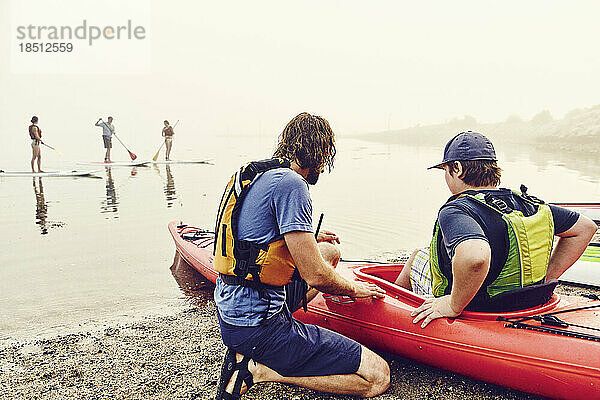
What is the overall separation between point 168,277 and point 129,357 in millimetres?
1803

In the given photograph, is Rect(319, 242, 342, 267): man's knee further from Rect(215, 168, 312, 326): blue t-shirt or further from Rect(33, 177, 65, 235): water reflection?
Rect(33, 177, 65, 235): water reflection

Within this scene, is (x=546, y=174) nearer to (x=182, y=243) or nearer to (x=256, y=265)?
(x=182, y=243)

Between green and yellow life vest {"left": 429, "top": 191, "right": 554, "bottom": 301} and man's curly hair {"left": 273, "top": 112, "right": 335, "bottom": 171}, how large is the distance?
65 cm

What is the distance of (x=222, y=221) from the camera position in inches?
91.7

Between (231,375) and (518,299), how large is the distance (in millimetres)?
1372

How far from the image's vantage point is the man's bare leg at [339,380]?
2430 mm

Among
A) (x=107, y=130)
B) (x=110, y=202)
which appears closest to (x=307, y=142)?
(x=110, y=202)

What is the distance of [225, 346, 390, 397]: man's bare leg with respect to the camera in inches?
95.7

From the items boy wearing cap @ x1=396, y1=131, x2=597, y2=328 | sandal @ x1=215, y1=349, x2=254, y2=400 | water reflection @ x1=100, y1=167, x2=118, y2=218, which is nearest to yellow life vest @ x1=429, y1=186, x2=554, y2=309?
boy wearing cap @ x1=396, y1=131, x2=597, y2=328

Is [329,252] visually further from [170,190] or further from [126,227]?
[170,190]

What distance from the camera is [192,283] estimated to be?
14.9 ft

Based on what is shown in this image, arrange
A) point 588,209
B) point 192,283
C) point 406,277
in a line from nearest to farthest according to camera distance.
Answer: point 406,277 < point 192,283 < point 588,209

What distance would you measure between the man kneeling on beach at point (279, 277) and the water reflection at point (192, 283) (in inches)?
67.1

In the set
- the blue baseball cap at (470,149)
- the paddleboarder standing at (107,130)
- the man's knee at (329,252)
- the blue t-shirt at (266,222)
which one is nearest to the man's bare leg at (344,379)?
the blue t-shirt at (266,222)
